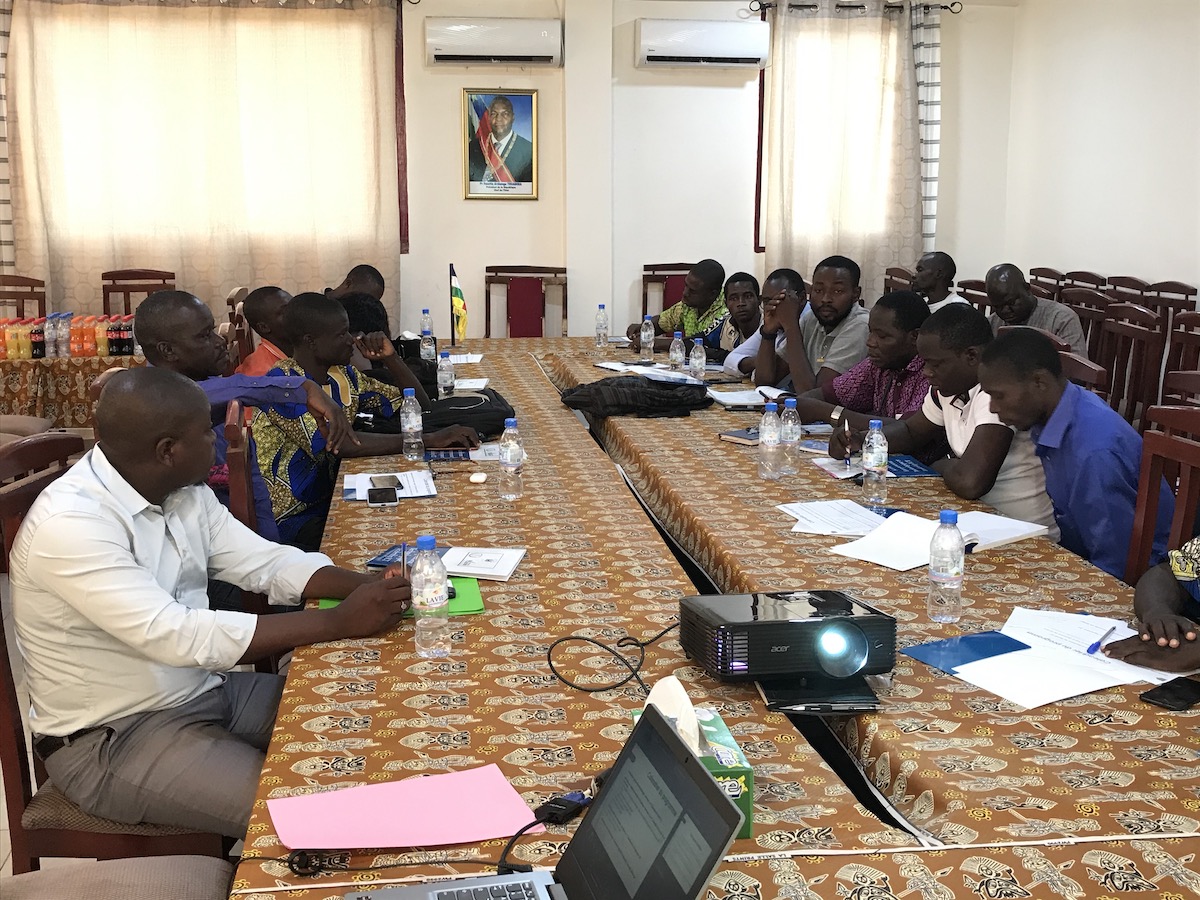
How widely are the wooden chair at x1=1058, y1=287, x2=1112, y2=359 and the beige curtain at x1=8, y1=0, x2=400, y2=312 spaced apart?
4174 millimetres

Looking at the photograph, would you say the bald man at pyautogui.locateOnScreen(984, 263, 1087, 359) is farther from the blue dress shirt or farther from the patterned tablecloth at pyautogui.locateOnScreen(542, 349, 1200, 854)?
the patterned tablecloth at pyautogui.locateOnScreen(542, 349, 1200, 854)

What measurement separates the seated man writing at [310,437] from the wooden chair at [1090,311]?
3.66 metres

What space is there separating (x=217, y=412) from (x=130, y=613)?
1.25 m

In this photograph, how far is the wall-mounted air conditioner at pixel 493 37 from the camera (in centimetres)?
675

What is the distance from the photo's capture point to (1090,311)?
5516 millimetres

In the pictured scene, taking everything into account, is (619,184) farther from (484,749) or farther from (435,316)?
(484,749)

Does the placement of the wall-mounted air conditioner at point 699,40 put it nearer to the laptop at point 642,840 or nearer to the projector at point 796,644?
the projector at point 796,644

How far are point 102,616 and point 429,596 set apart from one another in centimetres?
53

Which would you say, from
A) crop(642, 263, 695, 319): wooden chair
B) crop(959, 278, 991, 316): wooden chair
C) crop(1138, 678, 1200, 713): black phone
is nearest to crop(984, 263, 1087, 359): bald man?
crop(959, 278, 991, 316): wooden chair

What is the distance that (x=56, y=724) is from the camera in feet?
5.72

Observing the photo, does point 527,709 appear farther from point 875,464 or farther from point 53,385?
point 53,385

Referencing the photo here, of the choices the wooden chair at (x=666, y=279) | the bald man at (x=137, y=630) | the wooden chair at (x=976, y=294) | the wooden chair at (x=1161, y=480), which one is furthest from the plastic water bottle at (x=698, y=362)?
the bald man at (x=137, y=630)

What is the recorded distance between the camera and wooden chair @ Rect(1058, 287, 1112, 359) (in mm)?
5469

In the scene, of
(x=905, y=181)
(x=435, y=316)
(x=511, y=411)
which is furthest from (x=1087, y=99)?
(x=511, y=411)
